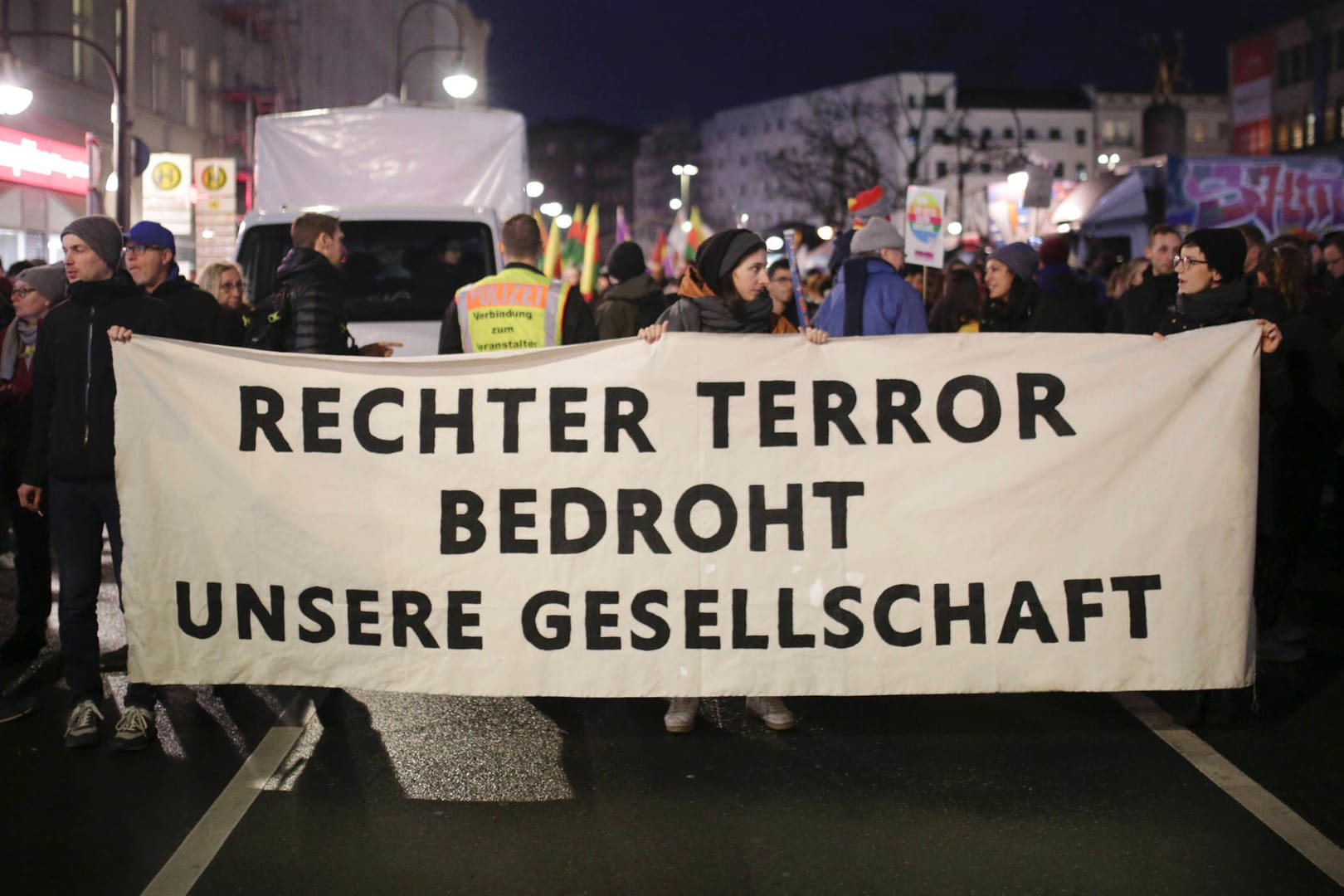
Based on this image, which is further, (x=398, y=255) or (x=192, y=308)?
(x=398, y=255)

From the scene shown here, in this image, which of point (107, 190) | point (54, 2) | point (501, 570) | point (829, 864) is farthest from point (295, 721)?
point (54, 2)

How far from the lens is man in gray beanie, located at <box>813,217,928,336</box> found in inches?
309

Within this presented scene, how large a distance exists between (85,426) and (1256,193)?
66.4 ft

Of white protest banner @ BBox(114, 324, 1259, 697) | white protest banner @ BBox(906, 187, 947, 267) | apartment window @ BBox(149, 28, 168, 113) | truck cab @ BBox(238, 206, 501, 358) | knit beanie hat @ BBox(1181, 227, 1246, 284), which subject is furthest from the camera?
apartment window @ BBox(149, 28, 168, 113)

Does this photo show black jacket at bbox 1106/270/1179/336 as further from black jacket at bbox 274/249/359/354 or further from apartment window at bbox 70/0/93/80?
apartment window at bbox 70/0/93/80

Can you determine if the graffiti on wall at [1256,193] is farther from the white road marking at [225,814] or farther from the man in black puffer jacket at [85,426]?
the man in black puffer jacket at [85,426]

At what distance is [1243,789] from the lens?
5.38m

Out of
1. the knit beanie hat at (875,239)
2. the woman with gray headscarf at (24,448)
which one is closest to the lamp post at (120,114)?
the woman with gray headscarf at (24,448)

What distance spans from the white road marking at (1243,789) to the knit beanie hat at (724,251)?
2.33m

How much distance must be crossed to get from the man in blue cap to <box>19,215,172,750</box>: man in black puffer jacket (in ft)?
2.14

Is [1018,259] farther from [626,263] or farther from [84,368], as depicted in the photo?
[84,368]

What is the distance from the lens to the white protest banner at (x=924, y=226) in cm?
1417

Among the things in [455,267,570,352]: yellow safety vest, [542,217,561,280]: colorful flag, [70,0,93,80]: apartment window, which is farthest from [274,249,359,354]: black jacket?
[70,0,93,80]: apartment window

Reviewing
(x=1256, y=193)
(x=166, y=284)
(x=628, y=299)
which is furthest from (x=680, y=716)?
(x=1256, y=193)
